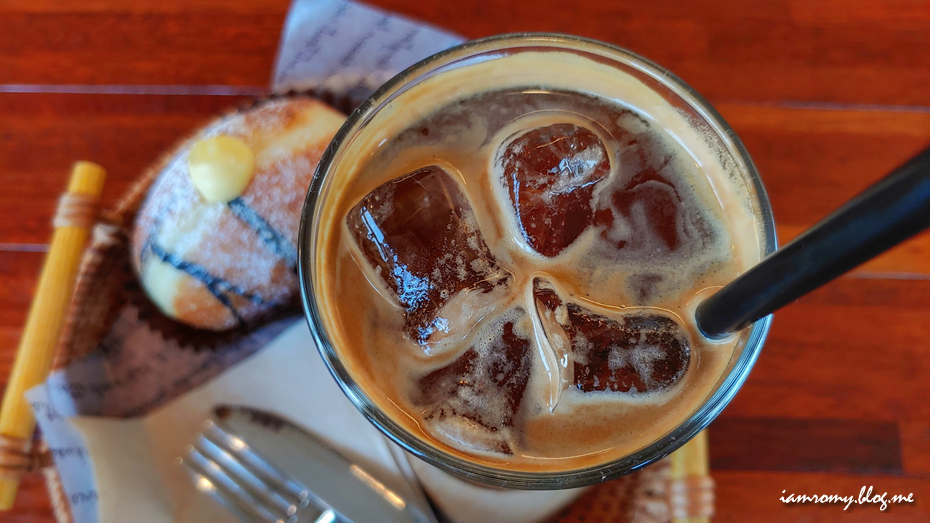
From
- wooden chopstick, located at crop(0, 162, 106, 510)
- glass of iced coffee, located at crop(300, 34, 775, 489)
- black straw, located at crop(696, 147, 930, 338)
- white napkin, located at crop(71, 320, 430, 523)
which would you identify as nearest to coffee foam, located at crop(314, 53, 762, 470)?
glass of iced coffee, located at crop(300, 34, 775, 489)

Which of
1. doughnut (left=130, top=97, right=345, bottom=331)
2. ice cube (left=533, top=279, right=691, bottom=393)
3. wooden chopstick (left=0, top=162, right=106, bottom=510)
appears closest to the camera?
ice cube (left=533, top=279, right=691, bottom=393)

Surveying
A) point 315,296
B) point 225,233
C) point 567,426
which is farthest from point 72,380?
point 567,426

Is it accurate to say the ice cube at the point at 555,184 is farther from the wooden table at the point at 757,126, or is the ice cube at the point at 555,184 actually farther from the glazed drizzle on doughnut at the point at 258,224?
the wooden table at the point at 757,126

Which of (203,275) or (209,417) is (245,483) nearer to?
(209,417)

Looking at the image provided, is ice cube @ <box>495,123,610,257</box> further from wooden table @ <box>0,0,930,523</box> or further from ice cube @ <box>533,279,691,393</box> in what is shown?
wooden table @ <box>0,0,930,523</box>

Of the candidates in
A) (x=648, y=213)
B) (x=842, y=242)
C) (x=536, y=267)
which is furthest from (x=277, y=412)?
(x=842, y=242)

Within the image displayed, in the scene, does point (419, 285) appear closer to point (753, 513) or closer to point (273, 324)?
point (273, 324)
